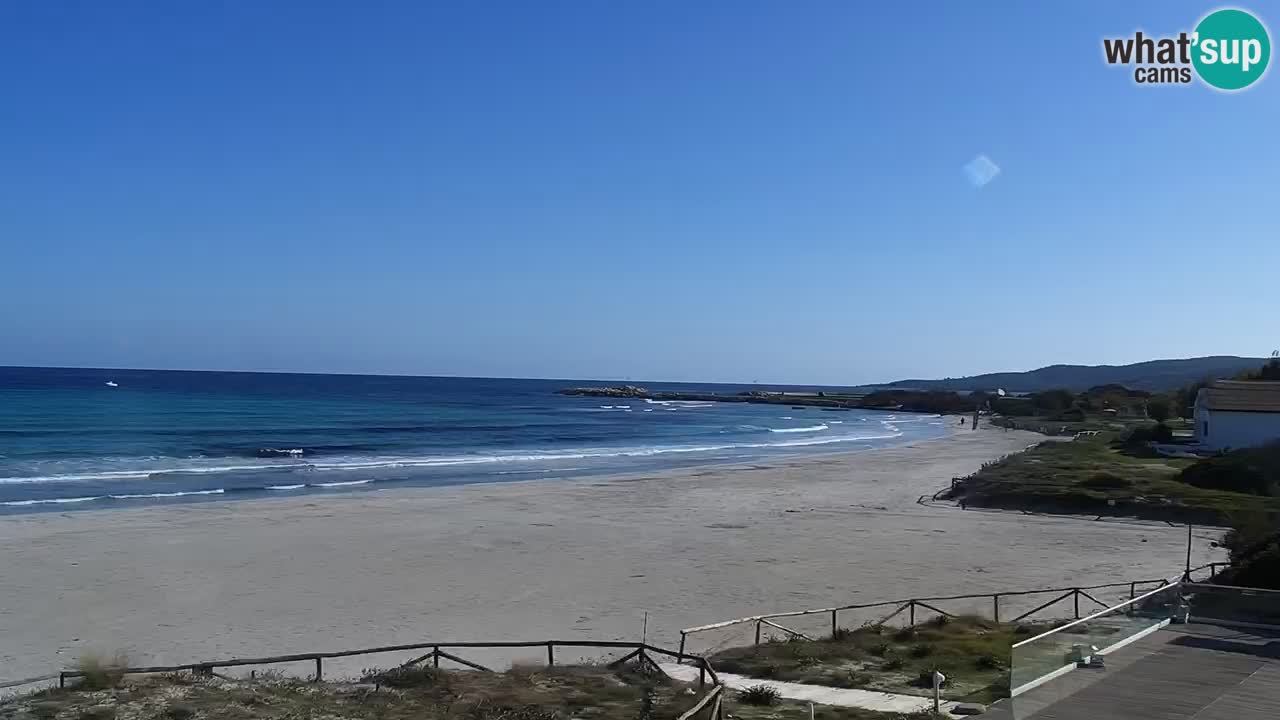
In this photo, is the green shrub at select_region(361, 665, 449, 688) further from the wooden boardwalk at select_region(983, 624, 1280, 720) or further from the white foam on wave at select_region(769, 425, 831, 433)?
the white foam on wave at select_region(769, 425, 831, 433)

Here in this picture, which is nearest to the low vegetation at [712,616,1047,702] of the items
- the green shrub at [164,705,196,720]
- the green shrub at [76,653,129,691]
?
the green shrub at [164,705,196,720]

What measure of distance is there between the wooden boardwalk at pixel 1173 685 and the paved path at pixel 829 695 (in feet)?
5.65

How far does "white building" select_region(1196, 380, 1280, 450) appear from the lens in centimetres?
4512

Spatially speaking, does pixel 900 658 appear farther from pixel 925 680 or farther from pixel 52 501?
pixel 52 501

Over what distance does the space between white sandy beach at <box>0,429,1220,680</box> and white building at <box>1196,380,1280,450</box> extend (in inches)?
748

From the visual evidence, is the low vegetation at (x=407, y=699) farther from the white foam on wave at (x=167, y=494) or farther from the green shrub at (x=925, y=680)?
the white foam on wave at (x=167, y=494)

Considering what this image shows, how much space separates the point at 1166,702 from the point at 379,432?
6446cm

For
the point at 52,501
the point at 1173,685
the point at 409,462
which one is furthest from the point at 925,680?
the point at 409,462

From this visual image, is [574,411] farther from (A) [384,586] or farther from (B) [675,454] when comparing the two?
(A) [384,586]

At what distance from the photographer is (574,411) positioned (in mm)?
115125

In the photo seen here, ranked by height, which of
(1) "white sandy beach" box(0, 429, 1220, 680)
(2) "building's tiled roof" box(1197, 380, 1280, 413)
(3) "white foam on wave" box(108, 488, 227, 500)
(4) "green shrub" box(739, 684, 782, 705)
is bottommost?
(1) "white sandy beach" box(0, 429, 1220, 680)

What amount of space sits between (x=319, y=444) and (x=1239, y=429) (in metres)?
47.2

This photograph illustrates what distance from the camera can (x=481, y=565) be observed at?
24.2 m

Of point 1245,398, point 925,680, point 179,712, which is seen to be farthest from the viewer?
point 1245,398
